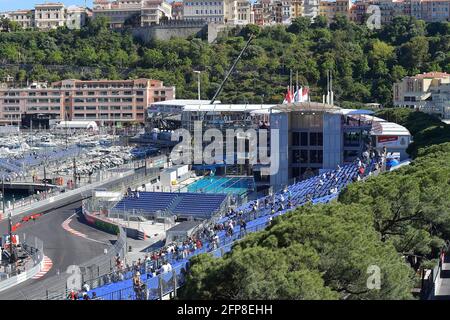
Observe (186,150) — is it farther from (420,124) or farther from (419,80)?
(419,80)

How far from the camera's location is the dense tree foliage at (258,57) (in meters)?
53.8

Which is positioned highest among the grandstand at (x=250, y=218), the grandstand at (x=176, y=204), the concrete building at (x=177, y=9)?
the concrete building at (x=177, y=9)

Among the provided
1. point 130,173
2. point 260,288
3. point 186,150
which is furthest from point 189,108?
point 260,288

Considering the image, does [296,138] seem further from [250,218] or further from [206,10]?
[206,10]

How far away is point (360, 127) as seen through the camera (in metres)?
27.8

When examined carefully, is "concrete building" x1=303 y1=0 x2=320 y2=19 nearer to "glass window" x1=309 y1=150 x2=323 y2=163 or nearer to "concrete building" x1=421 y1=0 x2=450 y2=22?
"concrete building" x1=421 y1=0 x2=450 y2=22

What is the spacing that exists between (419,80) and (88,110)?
69.7ft

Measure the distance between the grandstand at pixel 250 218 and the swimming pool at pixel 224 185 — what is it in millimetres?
3508

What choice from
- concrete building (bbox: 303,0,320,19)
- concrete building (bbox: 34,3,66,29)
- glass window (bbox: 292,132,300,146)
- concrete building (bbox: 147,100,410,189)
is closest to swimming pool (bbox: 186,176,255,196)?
concrete building (bbox: 147,100,410,189)

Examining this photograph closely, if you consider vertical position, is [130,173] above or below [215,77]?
below

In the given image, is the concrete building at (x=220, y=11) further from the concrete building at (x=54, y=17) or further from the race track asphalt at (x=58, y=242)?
the race track asphalt at (x=58, y=242)

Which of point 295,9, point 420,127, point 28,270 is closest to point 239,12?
point 295,9

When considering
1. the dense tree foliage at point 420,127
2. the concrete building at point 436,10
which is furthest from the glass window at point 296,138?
the concrete building at point 436,10
